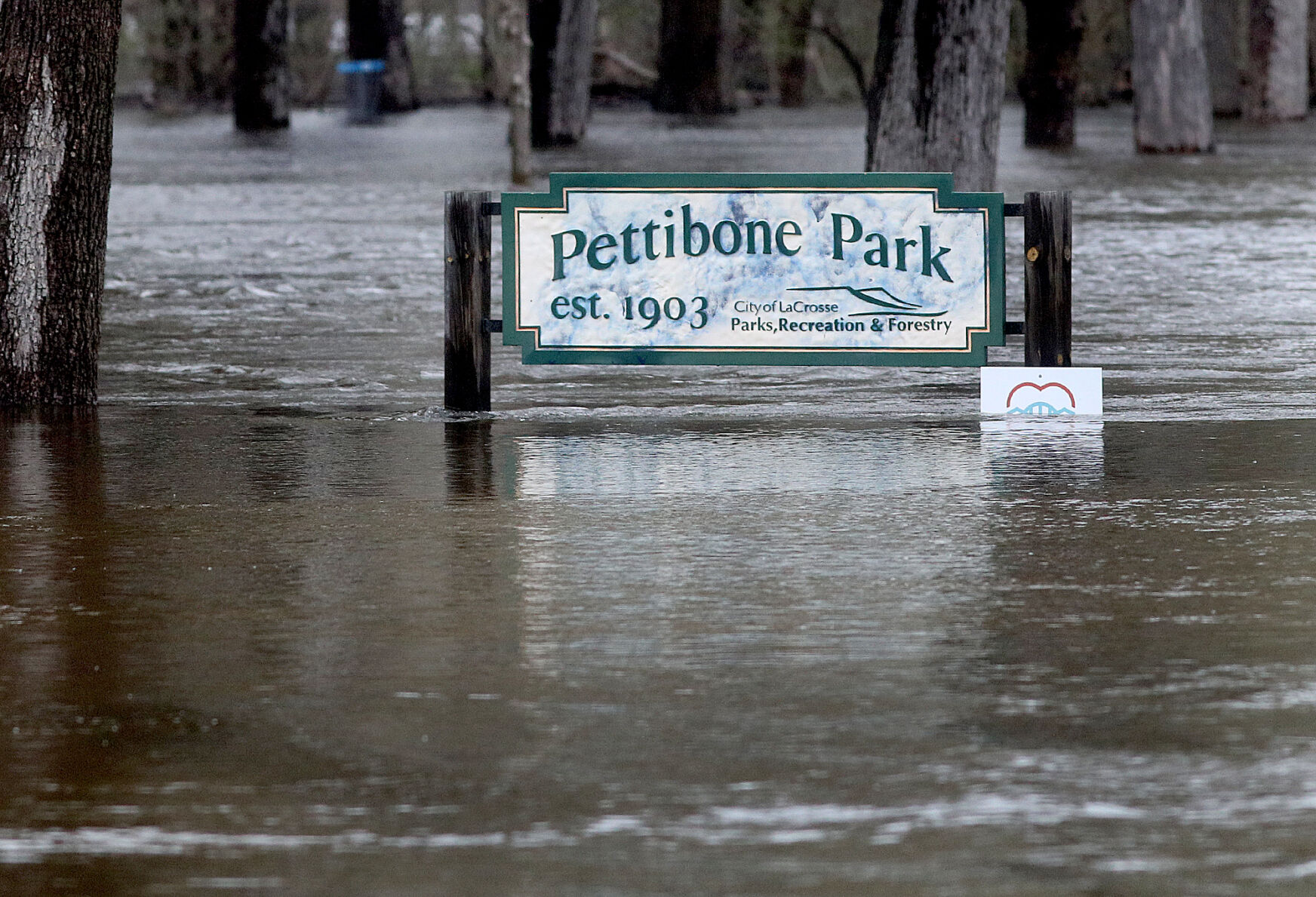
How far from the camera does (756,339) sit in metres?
10.4

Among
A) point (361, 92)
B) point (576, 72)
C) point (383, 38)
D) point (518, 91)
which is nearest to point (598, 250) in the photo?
point (518, 91)

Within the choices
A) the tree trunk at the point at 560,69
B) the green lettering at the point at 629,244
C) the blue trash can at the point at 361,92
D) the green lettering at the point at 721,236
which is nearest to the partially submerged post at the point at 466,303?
the green lettering at the point at 629,244

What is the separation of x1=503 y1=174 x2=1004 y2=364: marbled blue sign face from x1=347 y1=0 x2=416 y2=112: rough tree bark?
44.8 metres

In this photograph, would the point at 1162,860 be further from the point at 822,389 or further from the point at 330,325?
the point at 330,325

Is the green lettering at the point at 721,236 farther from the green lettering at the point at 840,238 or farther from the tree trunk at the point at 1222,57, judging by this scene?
the tree trunk at the point at 1222,57

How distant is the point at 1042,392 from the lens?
10.2 meters

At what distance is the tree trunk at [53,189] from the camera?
10.4 meters

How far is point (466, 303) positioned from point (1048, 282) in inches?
102

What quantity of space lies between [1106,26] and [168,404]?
165ft

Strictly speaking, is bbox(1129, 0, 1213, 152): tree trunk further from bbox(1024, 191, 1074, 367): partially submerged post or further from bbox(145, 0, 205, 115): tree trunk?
bbox(145, 0, 205, 115): tree trunk

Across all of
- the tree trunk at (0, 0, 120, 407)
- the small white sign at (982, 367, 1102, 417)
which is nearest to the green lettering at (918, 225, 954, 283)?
the small white sign at (982, 367, 1102, 417)

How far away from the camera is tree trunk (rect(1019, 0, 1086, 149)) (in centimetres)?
3375

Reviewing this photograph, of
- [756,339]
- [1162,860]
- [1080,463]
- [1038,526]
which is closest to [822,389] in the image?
[756,339]

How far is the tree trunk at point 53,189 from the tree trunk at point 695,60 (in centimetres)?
4331
